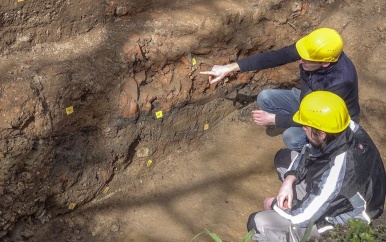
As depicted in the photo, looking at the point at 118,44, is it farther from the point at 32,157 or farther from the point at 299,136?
the point at 299,136

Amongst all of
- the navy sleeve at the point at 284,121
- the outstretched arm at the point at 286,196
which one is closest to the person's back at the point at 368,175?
the outstretched arm at the point at 286,196

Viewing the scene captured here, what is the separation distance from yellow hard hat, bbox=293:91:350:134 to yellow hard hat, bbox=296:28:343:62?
28.0 inches

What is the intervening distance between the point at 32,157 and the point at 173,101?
5.03 ft

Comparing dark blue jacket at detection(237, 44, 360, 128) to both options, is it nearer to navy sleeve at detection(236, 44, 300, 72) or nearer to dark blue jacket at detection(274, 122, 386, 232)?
navy sleeve at detection(236, 44, 300, 72)

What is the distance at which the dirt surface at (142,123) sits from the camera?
4367 millimetres

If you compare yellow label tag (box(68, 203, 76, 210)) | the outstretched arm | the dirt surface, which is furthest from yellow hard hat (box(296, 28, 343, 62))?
yellow label tag (box(68, 203, 76, 210))

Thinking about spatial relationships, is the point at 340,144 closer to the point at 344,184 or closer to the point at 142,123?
the point at 344,184

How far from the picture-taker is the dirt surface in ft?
14.3

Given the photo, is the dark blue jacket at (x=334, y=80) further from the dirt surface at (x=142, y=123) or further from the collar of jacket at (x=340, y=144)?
the dirt surface at (x=142, y=123)

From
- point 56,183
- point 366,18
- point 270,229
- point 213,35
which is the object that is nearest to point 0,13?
point 56,183

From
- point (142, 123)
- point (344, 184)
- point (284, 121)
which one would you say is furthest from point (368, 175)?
point (142, 123)

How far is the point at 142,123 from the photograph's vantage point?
499 cm

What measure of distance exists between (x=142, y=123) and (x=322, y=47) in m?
1.91

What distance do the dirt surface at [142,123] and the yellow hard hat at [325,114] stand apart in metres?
1.71
